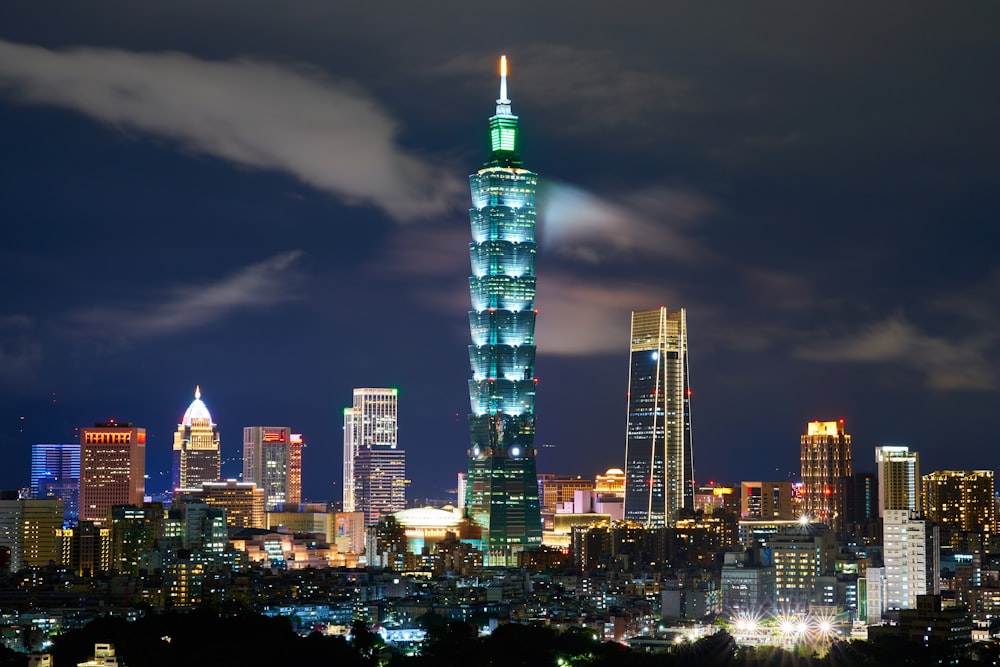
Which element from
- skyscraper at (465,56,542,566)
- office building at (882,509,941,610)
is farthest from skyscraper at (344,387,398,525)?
office building at (882,509,941,610)

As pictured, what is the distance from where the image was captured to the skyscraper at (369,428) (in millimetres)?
145000

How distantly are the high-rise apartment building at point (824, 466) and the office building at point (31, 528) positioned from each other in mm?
45597

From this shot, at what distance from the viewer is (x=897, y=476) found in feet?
378

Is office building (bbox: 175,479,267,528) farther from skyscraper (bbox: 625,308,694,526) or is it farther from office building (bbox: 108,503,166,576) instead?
office building (bbox: 108,503,166,576)

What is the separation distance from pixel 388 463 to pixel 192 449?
13505 mm

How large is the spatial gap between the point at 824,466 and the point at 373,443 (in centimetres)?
3401

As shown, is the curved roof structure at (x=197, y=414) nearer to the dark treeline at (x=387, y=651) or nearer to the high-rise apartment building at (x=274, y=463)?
the high-rise apartment building at (x=274, y=463)

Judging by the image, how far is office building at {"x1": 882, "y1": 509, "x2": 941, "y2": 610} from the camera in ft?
240

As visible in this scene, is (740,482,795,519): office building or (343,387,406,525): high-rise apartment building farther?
(343,387,406,525): high-rise apartment building

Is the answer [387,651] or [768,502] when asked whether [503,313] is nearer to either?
[768,502]

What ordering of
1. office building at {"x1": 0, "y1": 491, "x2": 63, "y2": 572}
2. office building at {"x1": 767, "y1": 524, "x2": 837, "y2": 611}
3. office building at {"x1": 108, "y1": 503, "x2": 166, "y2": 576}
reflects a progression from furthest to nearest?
1. office building at {"x1": 0, "y1": 491, "x2": 63, "y2": 572}
2. office building at {"x1": 108, "y1": 503, "x2": 166, "y2": 576}
3. office building at {"x1": 767, "y1": 524, "x2": 837, "y2": 611}

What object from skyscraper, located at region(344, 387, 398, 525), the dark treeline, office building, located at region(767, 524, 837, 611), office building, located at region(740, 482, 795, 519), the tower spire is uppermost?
the tower spire

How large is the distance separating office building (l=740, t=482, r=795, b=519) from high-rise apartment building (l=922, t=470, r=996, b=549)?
1501 centimetres

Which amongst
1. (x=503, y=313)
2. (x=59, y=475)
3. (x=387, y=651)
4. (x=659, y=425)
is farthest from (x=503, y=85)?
(x=387, y=651)
